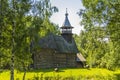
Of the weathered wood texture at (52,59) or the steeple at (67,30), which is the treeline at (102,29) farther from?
the steeple at (67,30)

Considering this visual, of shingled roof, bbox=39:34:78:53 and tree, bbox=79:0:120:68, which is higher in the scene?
tree, bbox=79:0:120:68

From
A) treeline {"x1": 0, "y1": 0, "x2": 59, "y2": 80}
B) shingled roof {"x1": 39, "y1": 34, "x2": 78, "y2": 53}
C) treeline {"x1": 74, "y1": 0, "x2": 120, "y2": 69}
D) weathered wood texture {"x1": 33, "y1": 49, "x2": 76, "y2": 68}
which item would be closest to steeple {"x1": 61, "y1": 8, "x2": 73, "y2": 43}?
shingled roof {"x1": 39, "y1": 34, "x2": 78, "y2": 53}

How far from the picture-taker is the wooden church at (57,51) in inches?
1917

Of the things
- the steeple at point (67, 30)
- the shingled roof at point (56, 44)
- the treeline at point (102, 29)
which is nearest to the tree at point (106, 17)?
the treeline at point (102, 29)

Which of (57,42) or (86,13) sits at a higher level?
(86,13)

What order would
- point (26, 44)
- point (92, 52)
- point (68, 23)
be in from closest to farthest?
point (26, 44) → point (92, 52) → point (68, 23)

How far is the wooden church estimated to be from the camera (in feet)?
160

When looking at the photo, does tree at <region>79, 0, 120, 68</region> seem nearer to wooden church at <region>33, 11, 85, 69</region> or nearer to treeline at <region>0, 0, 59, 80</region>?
treeline at <region>0, 0, 59, 80</region>

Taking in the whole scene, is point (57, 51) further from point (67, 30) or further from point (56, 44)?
point (67, 30)

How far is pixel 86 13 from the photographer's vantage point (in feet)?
92.3

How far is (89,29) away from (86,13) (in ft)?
5.32

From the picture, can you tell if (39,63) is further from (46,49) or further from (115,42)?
(115,42)

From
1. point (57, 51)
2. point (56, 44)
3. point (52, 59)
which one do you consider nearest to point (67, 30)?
point (56, 44)

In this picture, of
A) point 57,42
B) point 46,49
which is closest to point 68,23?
point 57,42
